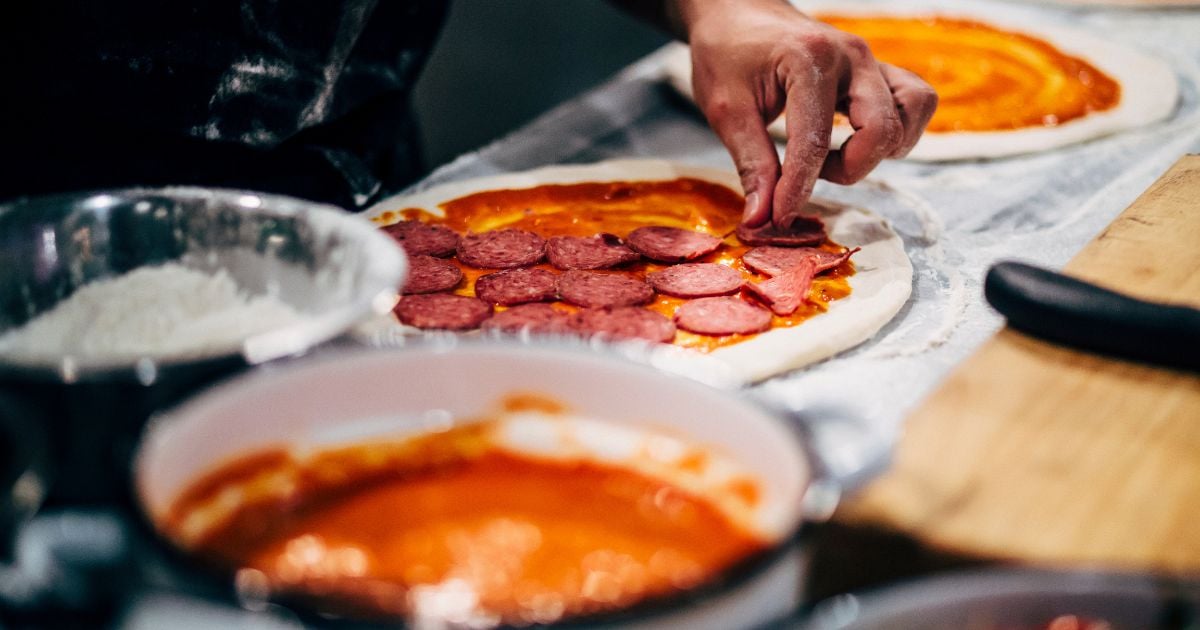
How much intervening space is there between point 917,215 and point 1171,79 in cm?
107

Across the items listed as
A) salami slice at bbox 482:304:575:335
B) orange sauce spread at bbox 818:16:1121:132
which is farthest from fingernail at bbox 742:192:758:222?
orange sauce spread at bbox 818:16:1121:132

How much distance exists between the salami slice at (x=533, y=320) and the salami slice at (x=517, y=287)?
3cm

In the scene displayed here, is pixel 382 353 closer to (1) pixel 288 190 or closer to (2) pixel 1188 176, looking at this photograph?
(1) pixel 288 190

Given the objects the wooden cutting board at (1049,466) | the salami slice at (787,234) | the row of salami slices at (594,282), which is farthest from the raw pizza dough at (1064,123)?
the wooden cutting board at (1049,466)

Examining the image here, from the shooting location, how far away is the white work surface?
1.30 meters

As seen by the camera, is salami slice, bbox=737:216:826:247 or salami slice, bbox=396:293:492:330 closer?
salami slice, bbox=396:293:492:330

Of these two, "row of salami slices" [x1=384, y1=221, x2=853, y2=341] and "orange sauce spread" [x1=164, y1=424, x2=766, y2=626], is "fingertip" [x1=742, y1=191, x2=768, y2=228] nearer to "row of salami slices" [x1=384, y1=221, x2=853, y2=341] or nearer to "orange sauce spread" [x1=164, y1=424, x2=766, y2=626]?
"row of salami slices" [x1=384, y1=221, x2=853, y2=341]

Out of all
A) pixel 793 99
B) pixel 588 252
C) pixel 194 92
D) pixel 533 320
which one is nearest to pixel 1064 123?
pixel 793 99

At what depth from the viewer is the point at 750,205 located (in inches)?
64.0

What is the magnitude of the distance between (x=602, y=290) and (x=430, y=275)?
24 cm

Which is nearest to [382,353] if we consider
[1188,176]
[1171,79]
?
[1188,176]

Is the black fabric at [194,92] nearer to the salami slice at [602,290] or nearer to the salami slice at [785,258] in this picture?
the salami slice at [602,290]

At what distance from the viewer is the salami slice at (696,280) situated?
4.76 ft

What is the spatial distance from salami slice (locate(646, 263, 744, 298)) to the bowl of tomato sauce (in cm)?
69
